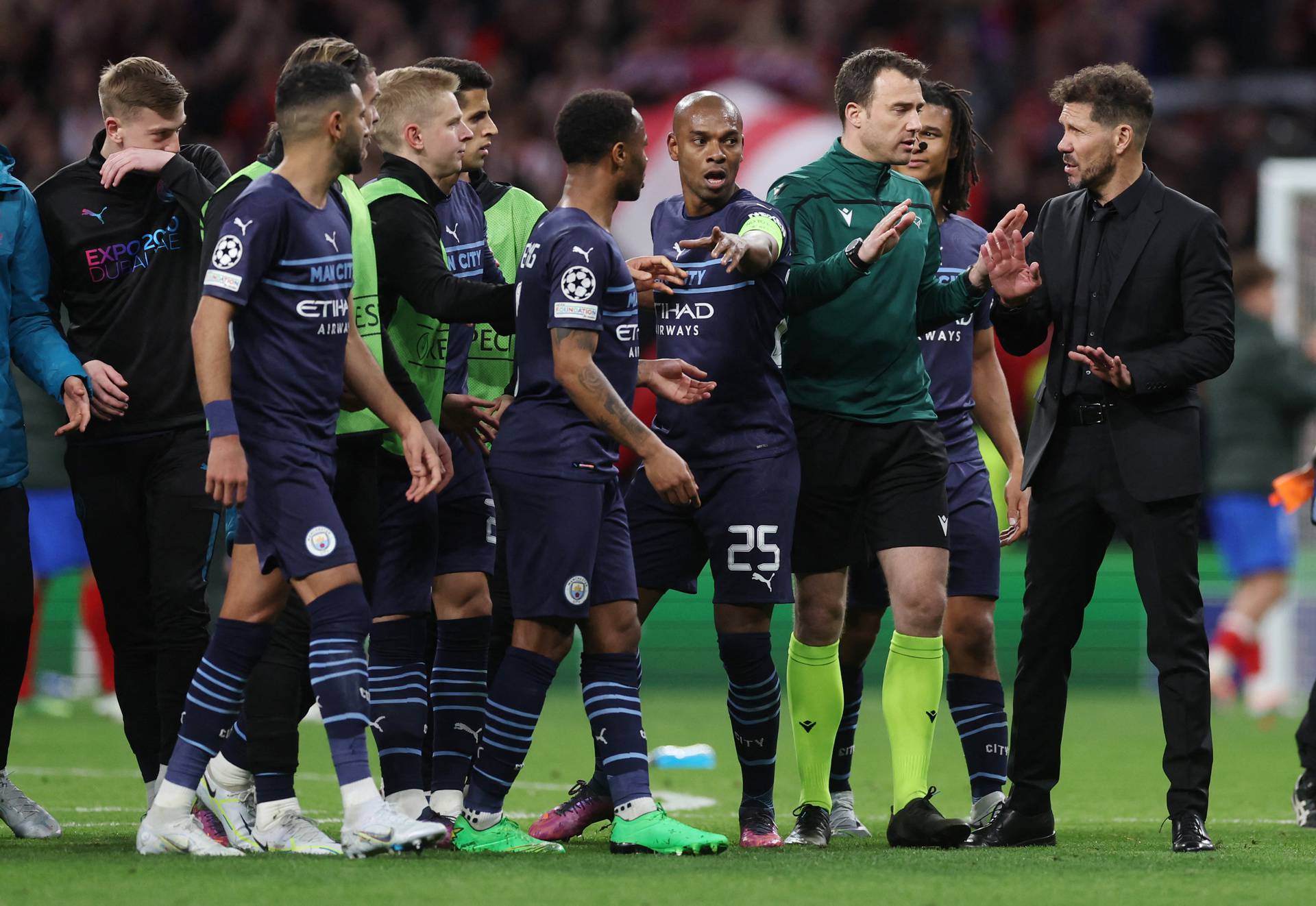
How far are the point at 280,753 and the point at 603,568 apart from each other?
110cm

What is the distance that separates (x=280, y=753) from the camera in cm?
576

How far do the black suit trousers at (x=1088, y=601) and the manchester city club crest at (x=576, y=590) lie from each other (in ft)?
5.11

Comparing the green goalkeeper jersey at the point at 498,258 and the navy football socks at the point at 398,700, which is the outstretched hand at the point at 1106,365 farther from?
the navy football socks at the point at 398,700

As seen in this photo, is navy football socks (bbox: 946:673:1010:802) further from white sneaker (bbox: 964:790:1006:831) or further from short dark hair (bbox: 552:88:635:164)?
short dark hair (bbox: 552:88:635:164)

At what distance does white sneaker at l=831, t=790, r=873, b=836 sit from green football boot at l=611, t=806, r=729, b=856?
110 cm

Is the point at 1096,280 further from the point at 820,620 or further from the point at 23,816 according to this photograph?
the point at 23,816

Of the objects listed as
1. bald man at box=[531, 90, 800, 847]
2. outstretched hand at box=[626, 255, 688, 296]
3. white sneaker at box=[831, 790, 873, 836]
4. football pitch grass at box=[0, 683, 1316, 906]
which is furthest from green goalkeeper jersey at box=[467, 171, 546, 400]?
white sneaker at box=[831, 790, 873, 836]

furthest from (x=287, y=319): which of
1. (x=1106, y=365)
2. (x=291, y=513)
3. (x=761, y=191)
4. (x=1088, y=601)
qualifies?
(x=761, y=191)

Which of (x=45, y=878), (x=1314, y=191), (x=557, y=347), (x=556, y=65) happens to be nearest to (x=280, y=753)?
(x=45, y=878)

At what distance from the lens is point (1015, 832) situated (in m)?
6.29

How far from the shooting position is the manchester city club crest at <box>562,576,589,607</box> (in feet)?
18.8

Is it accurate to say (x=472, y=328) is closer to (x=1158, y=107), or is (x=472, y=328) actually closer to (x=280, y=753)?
(x=280, y=753)

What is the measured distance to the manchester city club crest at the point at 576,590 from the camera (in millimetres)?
5719

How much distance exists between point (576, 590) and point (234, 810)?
1292 millimetres
